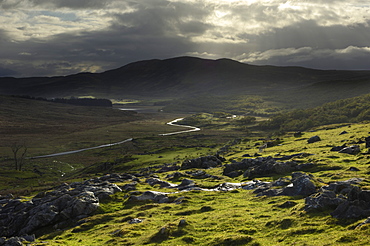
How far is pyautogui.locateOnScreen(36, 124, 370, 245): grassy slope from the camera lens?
29422mm

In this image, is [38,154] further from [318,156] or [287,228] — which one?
[287,228]

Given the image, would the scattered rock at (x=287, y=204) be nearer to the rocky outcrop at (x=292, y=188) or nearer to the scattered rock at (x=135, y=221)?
the rocky outcrop at (x=292, y=188)

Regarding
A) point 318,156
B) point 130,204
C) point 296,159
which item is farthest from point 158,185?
point 318,156

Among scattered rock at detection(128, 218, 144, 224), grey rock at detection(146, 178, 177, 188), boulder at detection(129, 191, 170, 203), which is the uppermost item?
scattered rock at detection(128, 218, 144, 224)

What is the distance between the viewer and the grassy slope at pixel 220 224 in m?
29.4

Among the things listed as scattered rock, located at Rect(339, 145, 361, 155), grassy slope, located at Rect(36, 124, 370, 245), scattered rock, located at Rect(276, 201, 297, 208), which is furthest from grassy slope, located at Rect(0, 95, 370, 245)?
scattered rock, located at Rect(339, 145, 361, 155)

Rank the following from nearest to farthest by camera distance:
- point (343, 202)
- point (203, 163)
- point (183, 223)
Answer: point (343, 202) < point (183, 223) < point (203, 163)

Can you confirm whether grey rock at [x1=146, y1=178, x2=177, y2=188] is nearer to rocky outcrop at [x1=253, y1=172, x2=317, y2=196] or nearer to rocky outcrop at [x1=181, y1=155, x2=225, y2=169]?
rocky outcrop at [x1=253, y1=172, x2=317, y2=196]

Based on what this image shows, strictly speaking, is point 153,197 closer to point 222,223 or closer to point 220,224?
point 222,223

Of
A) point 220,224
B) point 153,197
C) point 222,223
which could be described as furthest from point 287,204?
point 153,197

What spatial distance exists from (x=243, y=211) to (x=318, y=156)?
1654 inches

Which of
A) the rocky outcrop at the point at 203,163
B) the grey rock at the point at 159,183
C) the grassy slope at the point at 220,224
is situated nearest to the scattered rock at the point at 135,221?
the grassy slope at the point at 220,224

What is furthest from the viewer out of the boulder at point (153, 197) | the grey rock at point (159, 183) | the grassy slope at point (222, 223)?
the grey rock at point (159, 183)

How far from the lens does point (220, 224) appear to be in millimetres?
36969
